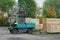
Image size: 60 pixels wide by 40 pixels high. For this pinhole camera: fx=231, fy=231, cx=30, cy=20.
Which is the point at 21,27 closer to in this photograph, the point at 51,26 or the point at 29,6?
the point at 51,26

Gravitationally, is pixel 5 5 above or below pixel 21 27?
above

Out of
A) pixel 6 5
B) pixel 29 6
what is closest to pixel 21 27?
pixel 29 6

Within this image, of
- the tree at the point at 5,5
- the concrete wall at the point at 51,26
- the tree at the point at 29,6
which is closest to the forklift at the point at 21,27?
the concrete wall at the point at 51,26

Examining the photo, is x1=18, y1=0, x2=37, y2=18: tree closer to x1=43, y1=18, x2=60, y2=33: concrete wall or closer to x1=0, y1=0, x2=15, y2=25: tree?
x1=0, y1=0, x2=15, y2=25: tree

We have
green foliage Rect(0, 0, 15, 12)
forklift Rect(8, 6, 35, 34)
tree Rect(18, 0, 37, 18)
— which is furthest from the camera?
green foliage Rect(0, 0, 15, 12)

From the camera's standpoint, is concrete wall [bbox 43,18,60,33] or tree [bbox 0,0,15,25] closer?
concrete wall [bbox 43,18,60,33]

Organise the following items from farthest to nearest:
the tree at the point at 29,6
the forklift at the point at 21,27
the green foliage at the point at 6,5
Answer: the green foliage at the point at 6,5, the tree at the point at 29,6, the forklift at the point at 21,27

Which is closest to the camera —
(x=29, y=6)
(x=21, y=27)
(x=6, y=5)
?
(x=21, y=27)

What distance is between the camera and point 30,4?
4116cm

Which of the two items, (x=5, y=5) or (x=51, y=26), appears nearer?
(x=51, y=26)

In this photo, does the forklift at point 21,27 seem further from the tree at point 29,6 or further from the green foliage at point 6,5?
the green foliage at point 6,5

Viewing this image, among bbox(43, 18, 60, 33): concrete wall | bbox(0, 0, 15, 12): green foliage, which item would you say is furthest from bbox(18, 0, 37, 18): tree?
bbox(43, 18, 60, 33): concrete wall

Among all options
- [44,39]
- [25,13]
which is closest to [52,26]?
[44,39]

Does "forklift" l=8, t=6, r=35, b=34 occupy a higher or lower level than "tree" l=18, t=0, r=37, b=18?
lower
